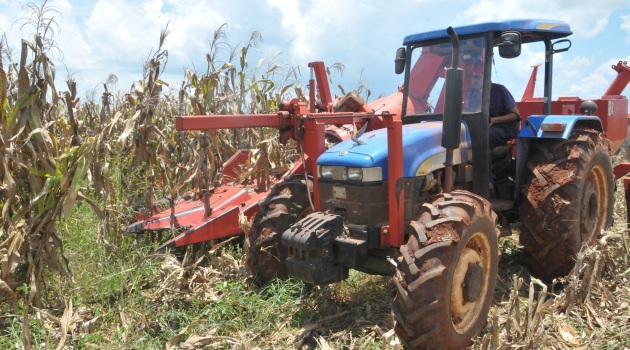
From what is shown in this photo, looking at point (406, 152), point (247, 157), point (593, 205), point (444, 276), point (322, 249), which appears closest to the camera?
point (444, 276)

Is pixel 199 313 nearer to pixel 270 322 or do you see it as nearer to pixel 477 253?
pixel 270 322

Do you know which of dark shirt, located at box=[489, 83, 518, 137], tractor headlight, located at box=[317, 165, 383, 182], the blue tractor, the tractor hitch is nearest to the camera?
the blue tractor

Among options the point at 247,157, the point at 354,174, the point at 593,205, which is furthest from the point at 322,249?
the point at 247,157

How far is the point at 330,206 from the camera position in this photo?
4059 millimetres

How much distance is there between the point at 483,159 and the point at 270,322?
6.57 feet

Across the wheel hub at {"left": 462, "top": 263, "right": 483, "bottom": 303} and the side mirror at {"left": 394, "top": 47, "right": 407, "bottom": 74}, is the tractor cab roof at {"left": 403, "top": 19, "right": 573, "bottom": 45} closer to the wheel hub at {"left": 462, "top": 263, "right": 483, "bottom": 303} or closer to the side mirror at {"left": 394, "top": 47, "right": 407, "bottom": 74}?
Result: the side mirror at {"left": 394, "top": 47, "right": 407, "bottom": 74}

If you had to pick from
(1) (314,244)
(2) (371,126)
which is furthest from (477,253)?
(2) (371,126)

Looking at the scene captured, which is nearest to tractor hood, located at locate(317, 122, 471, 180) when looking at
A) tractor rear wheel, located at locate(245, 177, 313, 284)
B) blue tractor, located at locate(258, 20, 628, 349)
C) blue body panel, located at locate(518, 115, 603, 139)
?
blue tractor, located at locate(258, 20, 628, 349)

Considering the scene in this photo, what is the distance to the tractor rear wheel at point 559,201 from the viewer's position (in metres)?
4.28

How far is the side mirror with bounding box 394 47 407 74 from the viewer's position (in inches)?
191

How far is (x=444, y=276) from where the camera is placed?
3213mm

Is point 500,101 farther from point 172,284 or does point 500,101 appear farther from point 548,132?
point 172,284

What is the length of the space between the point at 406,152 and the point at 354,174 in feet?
1.21

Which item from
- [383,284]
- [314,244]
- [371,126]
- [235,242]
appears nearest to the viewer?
[314,244]
